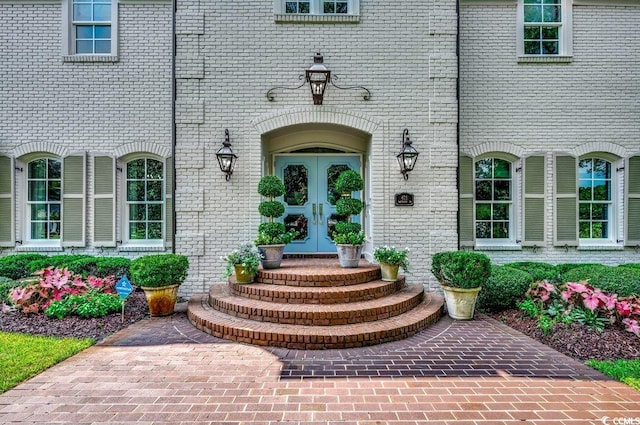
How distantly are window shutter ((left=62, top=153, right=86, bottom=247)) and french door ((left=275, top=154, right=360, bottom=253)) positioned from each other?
13.0 ft

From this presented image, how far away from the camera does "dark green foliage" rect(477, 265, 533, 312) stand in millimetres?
5578

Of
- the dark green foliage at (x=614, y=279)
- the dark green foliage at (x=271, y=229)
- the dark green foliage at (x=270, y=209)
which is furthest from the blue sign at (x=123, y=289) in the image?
the dark green foliage at (x=614, y=279)

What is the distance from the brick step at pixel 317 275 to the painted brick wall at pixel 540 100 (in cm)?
327

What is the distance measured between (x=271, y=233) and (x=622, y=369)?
4652mm

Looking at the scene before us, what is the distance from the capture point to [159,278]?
5.30m

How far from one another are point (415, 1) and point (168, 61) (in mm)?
4928

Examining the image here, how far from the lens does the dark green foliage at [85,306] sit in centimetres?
516

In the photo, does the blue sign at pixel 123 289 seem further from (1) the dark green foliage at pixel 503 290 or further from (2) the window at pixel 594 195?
(2) the window at pixel 594 195

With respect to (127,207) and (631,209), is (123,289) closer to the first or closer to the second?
(127,207)

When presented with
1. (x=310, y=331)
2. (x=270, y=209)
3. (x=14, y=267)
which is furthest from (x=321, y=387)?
(x=14, y=267)

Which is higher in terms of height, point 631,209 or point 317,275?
point 631,209

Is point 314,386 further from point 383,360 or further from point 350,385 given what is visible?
point 383,360

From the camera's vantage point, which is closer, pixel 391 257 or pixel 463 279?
pixel 463 279

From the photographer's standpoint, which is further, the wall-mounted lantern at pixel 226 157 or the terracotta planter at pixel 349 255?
the wall-mounted lantern at pixel 226 157
